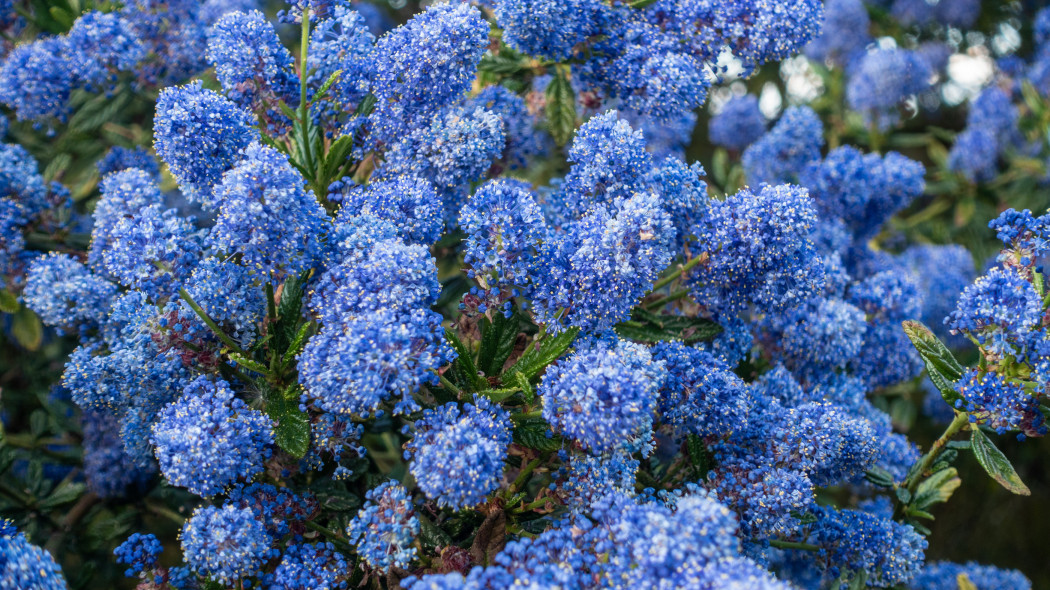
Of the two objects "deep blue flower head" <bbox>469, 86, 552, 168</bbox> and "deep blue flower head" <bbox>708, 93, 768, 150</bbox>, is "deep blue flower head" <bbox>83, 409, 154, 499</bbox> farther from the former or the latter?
"deep blue flower head" <bbox>708, 93, 768, 150</bbox>

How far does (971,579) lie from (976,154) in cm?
324

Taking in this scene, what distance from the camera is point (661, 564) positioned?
7.14 feet

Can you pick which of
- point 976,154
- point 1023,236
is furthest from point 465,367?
point 976,154

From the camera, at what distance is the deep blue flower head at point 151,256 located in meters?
2.81

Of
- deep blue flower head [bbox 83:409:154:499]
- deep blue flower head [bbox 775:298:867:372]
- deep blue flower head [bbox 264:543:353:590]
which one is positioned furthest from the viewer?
deep blue flower head [bbox 83:409:154:499]

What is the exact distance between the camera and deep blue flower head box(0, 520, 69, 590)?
88.0 inches

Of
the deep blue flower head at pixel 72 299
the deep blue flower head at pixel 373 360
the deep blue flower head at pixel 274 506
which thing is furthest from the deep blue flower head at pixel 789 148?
the deep blue flower head at pixel 72 299

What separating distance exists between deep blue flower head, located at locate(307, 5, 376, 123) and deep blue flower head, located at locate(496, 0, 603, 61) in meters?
0.58

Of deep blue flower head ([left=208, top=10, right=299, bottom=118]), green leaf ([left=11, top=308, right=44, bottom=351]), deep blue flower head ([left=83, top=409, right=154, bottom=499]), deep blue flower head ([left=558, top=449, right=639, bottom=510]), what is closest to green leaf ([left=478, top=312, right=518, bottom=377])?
deep blue flower head ([left=558, top=449, right=639, bottom=510])

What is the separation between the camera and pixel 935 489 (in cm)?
348

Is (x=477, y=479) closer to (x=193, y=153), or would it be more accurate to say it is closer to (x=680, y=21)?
(x=193, y=153)

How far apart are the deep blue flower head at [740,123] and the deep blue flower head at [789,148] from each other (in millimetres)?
1059

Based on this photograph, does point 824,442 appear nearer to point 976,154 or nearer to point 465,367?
point 465,367

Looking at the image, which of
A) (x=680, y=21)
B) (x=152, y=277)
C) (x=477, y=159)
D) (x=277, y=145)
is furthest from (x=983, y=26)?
(x=152, y=277)
